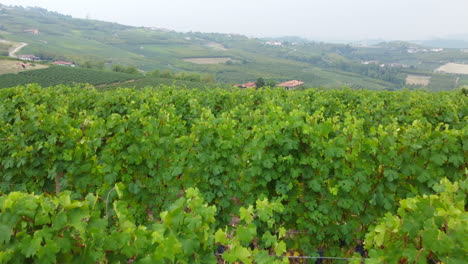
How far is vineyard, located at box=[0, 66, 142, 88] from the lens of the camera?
5838 centimetres

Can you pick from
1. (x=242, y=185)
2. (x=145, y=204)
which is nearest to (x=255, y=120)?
(x=242, y=185)

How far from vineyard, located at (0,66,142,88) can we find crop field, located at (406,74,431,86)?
99973mm

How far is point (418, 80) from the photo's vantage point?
117 metres

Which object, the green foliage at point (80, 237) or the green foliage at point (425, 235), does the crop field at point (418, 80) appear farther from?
the green foliage at point (80, 237)

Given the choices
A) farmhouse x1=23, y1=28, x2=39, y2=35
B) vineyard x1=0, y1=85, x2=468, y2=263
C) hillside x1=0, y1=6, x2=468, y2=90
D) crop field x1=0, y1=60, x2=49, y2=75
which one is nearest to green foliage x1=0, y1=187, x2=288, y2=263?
vineyard x1=0, y1=85, x2=468, y2=263

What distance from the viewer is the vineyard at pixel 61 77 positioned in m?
58.4

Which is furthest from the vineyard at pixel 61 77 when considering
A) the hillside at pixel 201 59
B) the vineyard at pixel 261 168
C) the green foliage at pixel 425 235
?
the green foliage at pixel 425 235

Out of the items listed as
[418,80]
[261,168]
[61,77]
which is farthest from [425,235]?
[418,80]

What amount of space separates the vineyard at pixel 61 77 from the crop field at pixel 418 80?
9997 cm

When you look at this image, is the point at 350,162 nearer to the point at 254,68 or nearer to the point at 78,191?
the point at 78,191

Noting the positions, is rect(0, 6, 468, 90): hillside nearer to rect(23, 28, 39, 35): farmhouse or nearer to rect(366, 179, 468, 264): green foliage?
rect(23, 28, 39, 35): farmhouse

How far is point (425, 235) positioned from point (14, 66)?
Answer: 84.2m

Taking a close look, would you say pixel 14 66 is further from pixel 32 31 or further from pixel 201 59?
pixel 32 31

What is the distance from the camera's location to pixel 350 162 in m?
4.61
